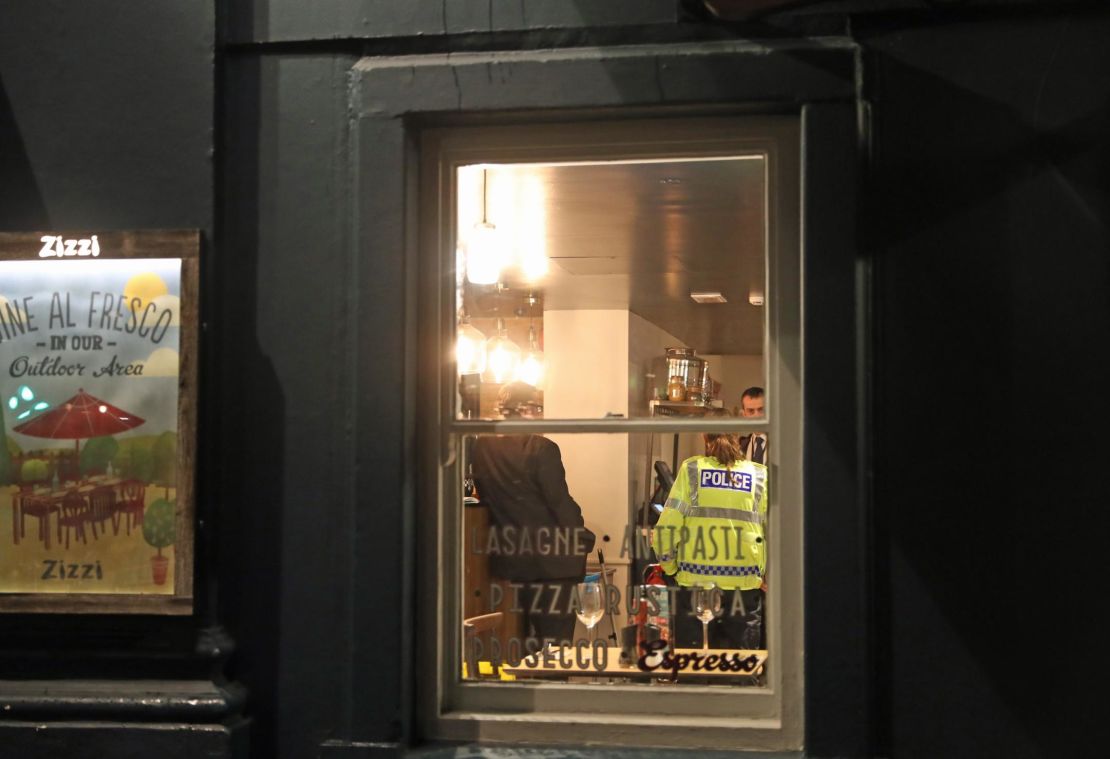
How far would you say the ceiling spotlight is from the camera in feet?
13.6

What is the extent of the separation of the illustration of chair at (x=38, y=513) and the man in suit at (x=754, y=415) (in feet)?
7.25

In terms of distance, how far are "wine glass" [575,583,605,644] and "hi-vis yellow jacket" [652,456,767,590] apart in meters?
0.23

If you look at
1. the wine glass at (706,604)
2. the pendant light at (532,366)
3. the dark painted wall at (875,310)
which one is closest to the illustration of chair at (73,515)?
the dark painted wall at (875,310)

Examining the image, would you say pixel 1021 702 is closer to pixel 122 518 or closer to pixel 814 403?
pixel 814 403

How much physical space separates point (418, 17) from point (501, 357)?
114 cm

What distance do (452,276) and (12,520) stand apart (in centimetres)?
160

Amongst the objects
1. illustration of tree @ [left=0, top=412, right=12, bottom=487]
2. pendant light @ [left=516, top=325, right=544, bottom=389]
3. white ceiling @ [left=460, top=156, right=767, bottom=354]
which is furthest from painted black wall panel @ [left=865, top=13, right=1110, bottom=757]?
illustration of tree @ [left=0, top=412, right=12, bottom=487]

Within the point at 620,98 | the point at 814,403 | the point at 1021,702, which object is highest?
the point at 620,98

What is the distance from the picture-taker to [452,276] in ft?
13.4

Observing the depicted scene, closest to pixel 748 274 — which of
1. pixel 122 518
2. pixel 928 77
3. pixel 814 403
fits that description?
pixel 814 403

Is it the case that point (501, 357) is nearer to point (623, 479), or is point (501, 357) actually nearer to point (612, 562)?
point (623, 479)

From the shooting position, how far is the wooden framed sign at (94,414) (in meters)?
3.92

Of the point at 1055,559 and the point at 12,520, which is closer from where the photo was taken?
the point at 1055,559

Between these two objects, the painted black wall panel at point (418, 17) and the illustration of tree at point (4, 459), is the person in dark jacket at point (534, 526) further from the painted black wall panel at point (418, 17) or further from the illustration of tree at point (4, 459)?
the illustration of tree at point (4, 459)
